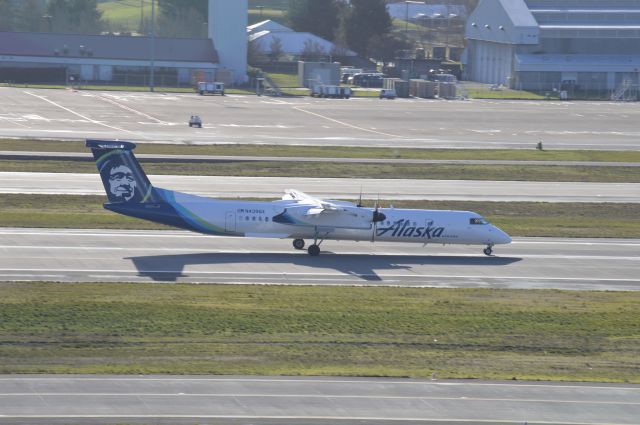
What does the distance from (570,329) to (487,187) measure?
32.3 m

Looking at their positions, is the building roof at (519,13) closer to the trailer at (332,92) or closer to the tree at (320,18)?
the trailer at (332,92)

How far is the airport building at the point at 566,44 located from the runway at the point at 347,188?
255 feet

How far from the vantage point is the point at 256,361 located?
32.3 m

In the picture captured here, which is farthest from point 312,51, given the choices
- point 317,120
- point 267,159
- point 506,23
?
point 267,159

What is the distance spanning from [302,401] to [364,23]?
147 metres

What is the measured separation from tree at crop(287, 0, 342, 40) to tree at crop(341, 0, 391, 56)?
282cm

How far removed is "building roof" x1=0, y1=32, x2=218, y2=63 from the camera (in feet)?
458

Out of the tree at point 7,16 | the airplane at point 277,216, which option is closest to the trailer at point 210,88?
the tree at point 7,16

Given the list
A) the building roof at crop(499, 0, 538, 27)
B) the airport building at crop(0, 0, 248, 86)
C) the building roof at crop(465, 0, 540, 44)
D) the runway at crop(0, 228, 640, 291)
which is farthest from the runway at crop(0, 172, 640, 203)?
the building roof at crop(499, 0, 538, 27)

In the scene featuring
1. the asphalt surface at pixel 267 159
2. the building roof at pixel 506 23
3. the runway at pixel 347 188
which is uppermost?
the building roof at pixel 506 23

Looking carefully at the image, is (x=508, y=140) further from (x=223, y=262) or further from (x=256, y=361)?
(x=256, y=361)

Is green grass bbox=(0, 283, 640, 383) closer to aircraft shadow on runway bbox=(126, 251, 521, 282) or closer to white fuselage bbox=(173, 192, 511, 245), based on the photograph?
aircraft shadow on runway bbox=(126, 251, 521, 282)

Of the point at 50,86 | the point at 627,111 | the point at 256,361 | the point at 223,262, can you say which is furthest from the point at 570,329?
the point at 50,86

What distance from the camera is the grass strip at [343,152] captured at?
257 feet
